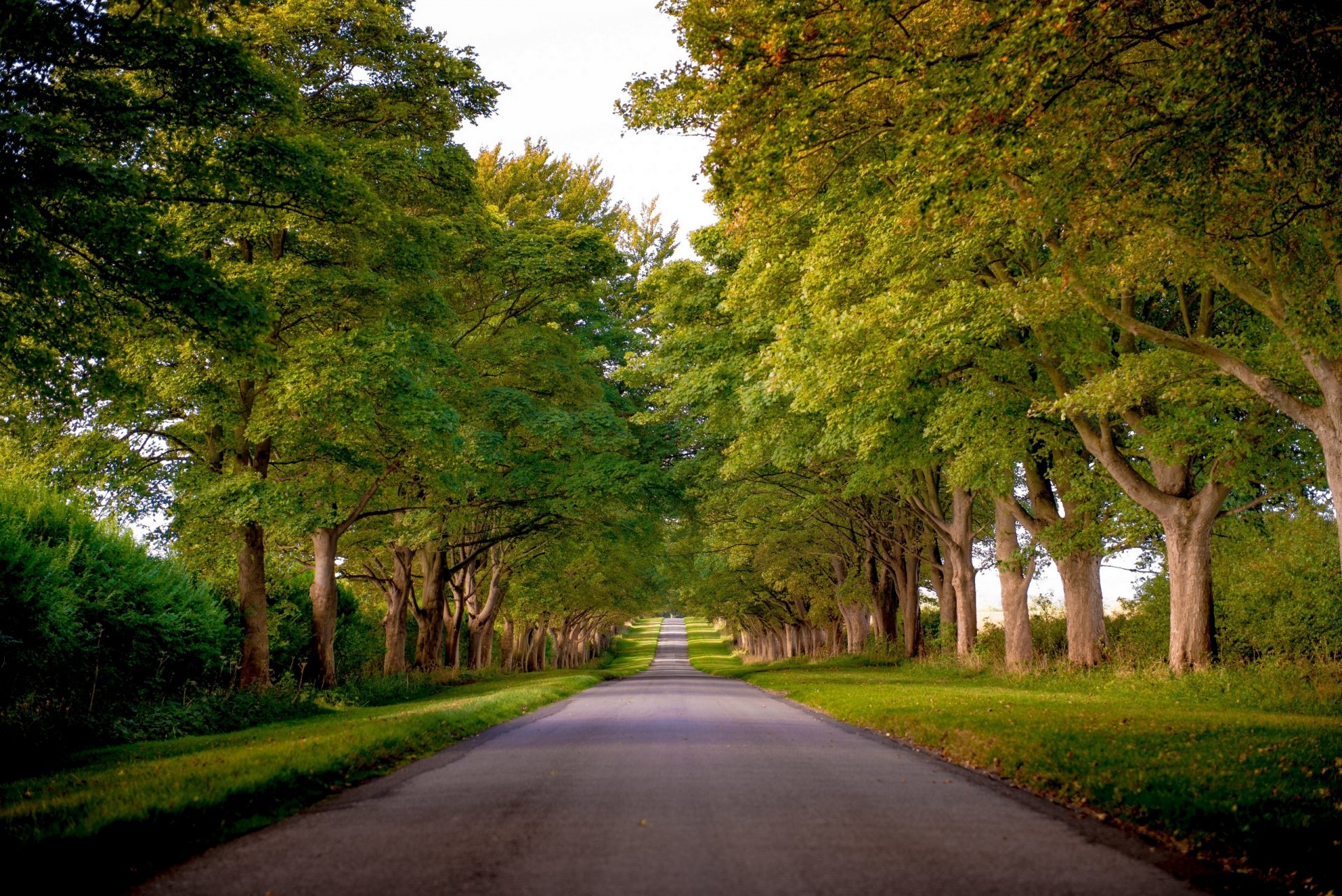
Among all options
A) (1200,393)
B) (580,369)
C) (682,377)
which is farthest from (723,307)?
(1200,393)

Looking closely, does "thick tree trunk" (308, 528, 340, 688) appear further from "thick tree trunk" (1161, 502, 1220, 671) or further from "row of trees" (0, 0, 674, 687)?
"thick tree trunk" (1161, 502, 1220, 671)

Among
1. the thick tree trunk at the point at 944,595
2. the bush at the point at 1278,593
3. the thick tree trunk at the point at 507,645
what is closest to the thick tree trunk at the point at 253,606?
the bush at the point at 1278,593

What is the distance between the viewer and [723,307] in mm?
20109

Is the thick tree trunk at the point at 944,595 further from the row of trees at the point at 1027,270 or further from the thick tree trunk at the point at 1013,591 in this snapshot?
the thick tree trunk at the point at 1013,591

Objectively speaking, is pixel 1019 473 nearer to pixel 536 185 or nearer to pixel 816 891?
pixel 536 185

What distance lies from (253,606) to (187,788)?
1285 cm

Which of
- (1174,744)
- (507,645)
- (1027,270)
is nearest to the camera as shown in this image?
(1174,744)

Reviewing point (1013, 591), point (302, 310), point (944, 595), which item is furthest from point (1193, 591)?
point (302, 310)

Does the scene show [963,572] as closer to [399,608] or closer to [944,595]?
[944,595]

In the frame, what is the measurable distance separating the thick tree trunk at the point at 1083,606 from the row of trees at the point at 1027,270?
2.7 inches

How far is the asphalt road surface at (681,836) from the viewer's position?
467 centimetres

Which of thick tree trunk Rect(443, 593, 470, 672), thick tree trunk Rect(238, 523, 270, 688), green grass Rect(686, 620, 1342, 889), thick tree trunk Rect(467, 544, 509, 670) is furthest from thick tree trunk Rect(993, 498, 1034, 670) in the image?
thick tree trunk Rect(467, 544, 509, 670)

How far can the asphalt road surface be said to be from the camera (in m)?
4.67

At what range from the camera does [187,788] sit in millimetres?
7059
